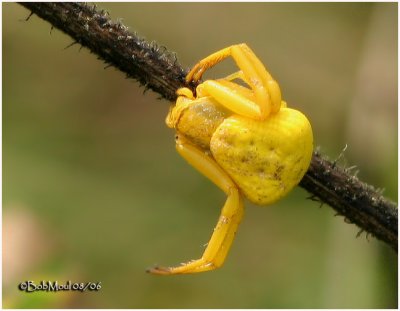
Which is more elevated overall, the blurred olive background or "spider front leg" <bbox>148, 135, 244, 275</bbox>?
"spider front leg" <bbox>148, 135, 244, 275</bbox>

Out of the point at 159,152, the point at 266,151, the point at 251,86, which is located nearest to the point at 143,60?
the point at 251,86

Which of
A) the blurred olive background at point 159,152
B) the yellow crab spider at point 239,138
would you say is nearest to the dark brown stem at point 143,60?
the yellow crab spider at point 239,138

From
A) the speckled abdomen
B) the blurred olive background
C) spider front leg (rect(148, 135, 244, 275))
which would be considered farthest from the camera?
the blurred olive background

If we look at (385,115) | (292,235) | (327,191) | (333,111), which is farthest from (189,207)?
(327,191)

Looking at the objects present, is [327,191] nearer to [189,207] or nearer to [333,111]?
[189,207]

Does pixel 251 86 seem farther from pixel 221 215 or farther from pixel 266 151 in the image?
pixel 221 215

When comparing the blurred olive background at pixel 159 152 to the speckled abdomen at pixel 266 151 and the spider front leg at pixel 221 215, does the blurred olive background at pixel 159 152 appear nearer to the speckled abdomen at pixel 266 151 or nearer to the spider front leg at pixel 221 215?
the spider front leg at pixel 221 215

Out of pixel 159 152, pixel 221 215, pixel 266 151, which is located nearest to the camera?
pixel 266 151

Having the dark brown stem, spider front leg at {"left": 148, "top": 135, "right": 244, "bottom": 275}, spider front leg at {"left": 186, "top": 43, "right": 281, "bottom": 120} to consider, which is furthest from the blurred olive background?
spider front leg at {"left": 186, "top": 43, "right": 281, "bottom": 120}

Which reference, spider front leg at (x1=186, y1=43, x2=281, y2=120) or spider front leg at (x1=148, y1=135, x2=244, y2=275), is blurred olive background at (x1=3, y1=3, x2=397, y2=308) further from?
spider front leg at (x1=186, y1=43, x2=281, y2=120)
